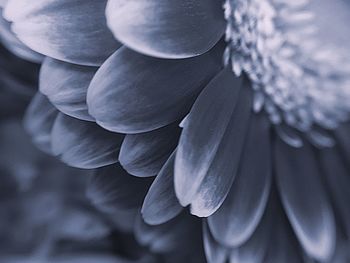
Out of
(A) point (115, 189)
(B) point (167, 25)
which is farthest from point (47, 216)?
(B) point (167, 25)

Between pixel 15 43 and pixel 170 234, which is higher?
pixel 15 43

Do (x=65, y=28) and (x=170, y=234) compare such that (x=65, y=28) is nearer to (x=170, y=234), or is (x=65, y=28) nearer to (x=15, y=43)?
(x=15, y=43)

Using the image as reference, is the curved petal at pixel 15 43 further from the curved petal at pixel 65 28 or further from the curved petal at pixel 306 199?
the curved petal at pixel 306 199

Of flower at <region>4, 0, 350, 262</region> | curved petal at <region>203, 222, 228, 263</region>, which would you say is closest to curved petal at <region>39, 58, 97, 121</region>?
flower at <region>4, 0, 350, 262</region>

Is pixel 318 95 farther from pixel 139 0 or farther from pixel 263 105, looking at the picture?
pixel 139 0

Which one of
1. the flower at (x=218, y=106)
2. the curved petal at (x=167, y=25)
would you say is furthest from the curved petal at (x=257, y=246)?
the curved petal at (x=167, y=25)
